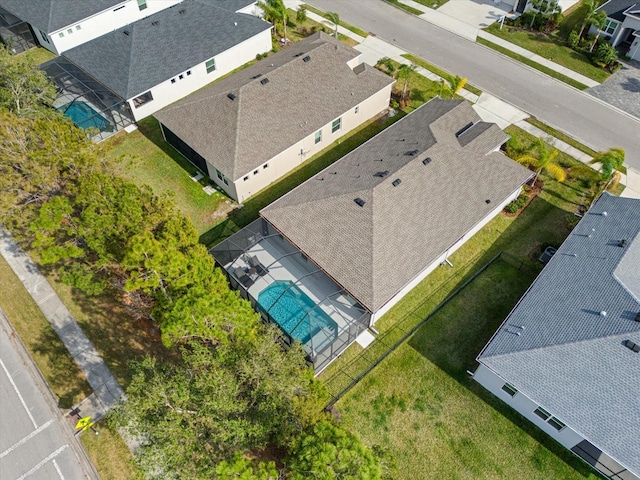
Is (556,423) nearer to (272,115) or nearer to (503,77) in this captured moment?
(272,115)

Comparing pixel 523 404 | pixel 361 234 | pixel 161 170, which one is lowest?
pixel 523 404

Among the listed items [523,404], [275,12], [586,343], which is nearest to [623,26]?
[275,12]

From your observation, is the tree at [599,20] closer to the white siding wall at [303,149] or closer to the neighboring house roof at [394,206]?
the neighboring house roof at [394,206]

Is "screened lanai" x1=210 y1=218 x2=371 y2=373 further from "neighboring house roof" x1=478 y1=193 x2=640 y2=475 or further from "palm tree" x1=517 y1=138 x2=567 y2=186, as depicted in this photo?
"palm tree" x1=517 y1=138 x2=567 y2=186

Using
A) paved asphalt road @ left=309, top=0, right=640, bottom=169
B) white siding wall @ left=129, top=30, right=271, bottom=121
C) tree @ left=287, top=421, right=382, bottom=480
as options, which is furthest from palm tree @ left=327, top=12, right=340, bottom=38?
tree @ left=287, top=421, right=382, bottom=480

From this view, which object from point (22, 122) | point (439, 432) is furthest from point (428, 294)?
point (22, 122)

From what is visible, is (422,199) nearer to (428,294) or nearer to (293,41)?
(428,294)
